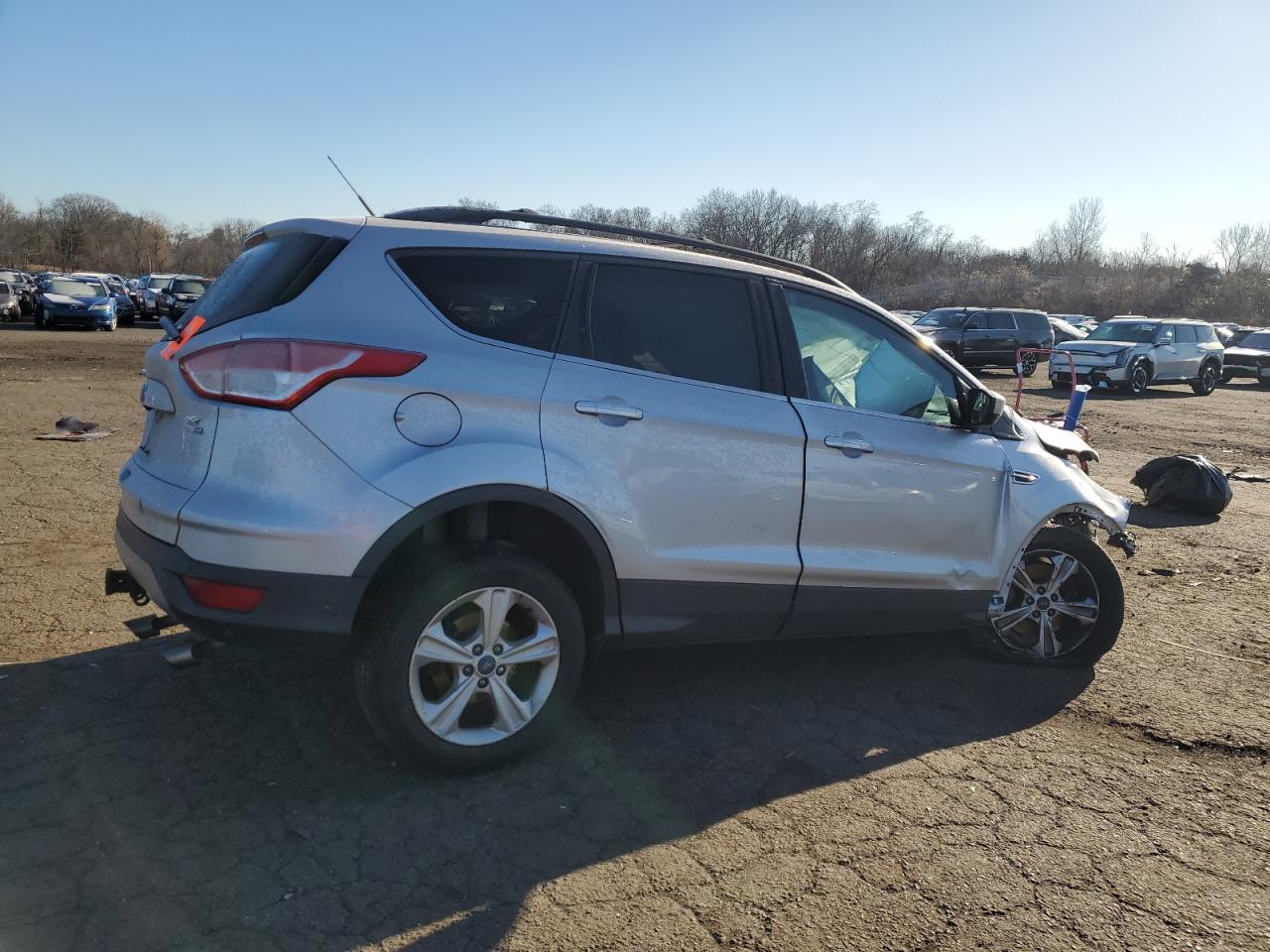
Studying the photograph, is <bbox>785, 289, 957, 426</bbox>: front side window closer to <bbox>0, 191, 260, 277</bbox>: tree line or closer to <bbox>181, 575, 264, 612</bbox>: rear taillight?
<bbox>181, 575, 264, 612</bbox>: rear taillight

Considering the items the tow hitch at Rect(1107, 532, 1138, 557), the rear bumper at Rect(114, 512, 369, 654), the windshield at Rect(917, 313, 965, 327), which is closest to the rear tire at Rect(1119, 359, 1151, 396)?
the windshield at Rect(917, 313, 965, 327)

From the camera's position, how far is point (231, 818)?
3057mm

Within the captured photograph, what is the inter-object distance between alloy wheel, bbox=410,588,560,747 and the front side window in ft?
5.23

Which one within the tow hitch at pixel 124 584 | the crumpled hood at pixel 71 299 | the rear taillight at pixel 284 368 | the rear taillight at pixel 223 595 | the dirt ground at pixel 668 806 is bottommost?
the dirt ground at pixel 668 806

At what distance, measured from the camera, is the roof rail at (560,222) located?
3.82 meters

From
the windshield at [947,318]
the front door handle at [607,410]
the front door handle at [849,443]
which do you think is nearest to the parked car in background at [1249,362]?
the windshield at [947,318]

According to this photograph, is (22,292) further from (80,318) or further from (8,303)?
(80,318)

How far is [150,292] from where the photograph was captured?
40.1 m

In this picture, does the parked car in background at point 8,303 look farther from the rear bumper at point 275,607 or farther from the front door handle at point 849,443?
the front door handle at point 849,443

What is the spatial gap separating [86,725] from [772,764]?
8.78 feet

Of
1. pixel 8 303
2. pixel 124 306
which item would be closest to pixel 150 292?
pixel 124 306

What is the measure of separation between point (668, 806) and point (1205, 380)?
2739cm

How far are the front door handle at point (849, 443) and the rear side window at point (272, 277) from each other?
208cm

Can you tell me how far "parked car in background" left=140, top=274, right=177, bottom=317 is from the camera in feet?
130
